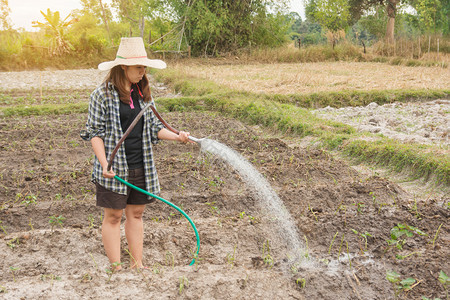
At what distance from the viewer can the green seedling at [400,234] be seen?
3.01m

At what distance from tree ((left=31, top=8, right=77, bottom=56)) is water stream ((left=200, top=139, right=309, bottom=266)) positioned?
18967 mm

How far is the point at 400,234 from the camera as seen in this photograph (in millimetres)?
3029

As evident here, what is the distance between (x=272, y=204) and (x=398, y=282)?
5.23ft

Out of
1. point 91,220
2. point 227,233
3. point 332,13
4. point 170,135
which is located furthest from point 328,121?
point 332,13

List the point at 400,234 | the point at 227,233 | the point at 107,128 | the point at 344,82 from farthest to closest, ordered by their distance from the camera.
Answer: the point at 344,82 → the point at 227,233 → the point at 400,234 → the point at 107,128

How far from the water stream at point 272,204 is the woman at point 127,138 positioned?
0.39m

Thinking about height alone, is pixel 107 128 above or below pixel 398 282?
above

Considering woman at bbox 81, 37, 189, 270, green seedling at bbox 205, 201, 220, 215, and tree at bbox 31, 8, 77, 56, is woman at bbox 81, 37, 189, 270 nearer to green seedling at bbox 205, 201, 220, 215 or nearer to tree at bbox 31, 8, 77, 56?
green seedling at bbox 205, 201, 220, 215

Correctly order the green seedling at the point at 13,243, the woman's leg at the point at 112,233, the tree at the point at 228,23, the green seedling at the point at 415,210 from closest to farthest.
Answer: the woman's leg at the point at 112,233
the green seedling at the point at 13,243
the green seedling at the point at 415,210
the tree at the point at 228,23

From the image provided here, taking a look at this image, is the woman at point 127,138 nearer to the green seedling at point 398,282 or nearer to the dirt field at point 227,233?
A: the dirt field at point 227,233

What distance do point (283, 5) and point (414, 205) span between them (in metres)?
21.0

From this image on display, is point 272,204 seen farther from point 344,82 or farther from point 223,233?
point 344,82

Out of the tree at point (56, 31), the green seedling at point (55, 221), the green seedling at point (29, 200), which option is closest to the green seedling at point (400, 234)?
the green seedling at point (55, 221)

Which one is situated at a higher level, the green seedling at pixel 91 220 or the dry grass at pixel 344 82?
the dry grass at pixel 344 82
